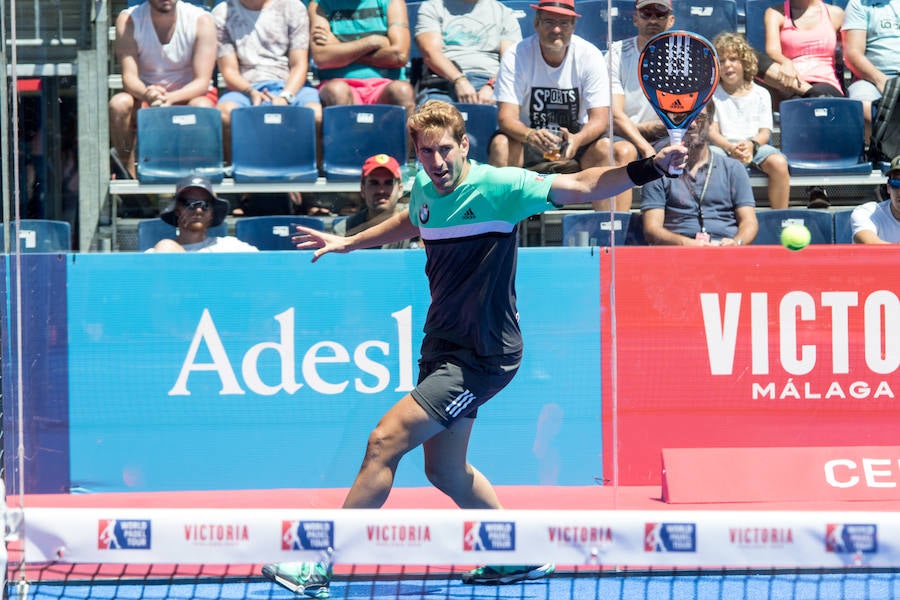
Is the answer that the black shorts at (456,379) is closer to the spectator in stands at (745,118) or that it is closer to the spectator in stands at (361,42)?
the spectator in stands at (745,118)

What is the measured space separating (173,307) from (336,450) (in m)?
1.05

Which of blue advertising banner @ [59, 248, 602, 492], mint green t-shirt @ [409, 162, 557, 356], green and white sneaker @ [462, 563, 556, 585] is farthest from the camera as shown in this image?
blue advertising banner @ [59, 248, 602, 492]

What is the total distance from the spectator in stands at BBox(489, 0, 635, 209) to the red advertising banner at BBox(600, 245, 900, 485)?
35.6 inches

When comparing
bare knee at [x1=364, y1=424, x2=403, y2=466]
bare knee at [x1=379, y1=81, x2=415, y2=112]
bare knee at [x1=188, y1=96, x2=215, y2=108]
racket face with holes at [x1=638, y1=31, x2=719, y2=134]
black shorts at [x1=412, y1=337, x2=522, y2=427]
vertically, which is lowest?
bare knee at [x1=364, y1=424, x2=403, y2=466]

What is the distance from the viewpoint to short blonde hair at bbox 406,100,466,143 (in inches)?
167

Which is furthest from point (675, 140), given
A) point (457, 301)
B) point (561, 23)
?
point (561, 23)

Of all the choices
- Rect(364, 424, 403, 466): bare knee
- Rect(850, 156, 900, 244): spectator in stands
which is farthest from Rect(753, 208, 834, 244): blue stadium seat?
Rect(364, 424, 403, 466): bare knee

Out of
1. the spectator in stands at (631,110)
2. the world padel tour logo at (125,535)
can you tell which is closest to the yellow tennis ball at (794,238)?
the spectator in stands at (631,110)

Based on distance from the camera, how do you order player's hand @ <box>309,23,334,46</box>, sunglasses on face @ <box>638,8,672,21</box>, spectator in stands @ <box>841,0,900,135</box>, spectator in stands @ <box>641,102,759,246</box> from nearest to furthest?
1. spectator in stands @ <box>641,102,759,246</box>
2. sunglasses on face @ <box>638,8,672,21</box>
3. player's hand @ <box>309,23,334,46</box>
4. spectator in stands @ <box>841,0,900,135</box>

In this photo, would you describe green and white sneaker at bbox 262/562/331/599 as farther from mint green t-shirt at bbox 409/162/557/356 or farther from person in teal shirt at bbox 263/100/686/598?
mint green t-shirt at bbox 409/162/557/356

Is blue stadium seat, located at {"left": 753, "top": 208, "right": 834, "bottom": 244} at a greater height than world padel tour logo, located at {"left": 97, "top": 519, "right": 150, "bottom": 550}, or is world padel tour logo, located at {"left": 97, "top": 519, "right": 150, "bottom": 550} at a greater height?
blue stadium seat, located at {"left": 753, "top": 208, "right": 834, "bottom": 244}

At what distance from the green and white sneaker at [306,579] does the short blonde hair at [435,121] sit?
1731 millimetres

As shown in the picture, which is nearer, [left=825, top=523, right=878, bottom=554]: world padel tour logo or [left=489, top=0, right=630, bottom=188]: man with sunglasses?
[left=825, top=523, right=878, bottom=554]: world padel tour logo

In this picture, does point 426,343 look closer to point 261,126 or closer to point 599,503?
point 599,503
